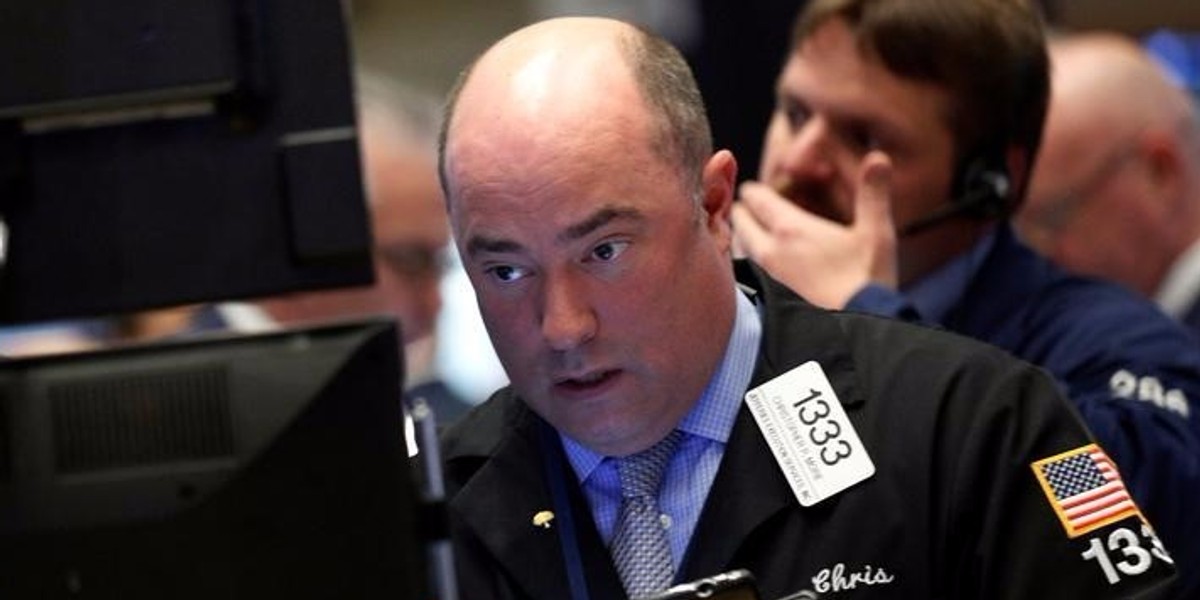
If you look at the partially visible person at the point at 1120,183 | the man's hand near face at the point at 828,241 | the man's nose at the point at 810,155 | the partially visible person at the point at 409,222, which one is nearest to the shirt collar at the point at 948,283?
the man's hand near face at the point at 828,241

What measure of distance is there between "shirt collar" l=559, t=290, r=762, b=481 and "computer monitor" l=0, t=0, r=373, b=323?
0.59 m

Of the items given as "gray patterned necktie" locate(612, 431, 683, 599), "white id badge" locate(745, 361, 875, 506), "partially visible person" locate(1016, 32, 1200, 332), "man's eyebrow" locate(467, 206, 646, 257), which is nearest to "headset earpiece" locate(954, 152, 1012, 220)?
"white id badge" locate(745, 361, 875, 506)

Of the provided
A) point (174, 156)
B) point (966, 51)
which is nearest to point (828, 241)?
point (966, 51)

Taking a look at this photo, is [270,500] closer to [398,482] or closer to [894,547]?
[398,482]

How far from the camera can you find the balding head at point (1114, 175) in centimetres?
491

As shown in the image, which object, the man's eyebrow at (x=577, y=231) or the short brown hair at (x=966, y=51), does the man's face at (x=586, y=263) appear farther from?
the short brown hair at (x=966, y=51)

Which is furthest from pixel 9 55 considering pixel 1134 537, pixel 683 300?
pixel 1134 537

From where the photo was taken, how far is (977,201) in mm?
3428

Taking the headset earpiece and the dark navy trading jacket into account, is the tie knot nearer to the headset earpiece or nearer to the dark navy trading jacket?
the dark navy trading jacket

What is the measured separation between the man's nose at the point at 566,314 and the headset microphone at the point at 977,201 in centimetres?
130

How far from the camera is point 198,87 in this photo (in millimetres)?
1918

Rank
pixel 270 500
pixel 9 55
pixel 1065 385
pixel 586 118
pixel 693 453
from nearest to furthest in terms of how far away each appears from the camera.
→ pixel 270 500 < pixel 9 55 < pixel 586 118 < pixel 693 453 < pixel 1065 385

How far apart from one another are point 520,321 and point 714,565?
0.32 m

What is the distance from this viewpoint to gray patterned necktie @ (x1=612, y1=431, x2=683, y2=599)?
2.36 meters
